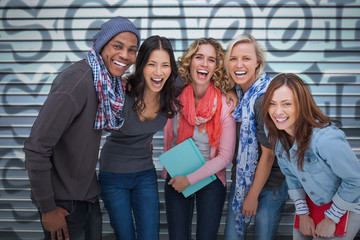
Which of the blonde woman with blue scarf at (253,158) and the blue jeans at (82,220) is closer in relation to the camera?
the blue jeans at (82,220)

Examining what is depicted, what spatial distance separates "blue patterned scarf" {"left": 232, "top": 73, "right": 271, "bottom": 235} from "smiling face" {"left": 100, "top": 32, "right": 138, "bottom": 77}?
915 millimetres

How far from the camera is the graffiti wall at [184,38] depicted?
3145mm

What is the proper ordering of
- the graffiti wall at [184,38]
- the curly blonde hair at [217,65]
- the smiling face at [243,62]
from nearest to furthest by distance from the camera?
the smiling face at [243,62]
the curly blonde hair at [217,65]
the graffiti wall at [184,38]

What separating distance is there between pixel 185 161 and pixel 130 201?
0.54 m

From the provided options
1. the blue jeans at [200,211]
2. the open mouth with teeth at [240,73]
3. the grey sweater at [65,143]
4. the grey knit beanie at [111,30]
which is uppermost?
the grey knit beanie at [111,30]

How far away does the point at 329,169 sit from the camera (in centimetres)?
174

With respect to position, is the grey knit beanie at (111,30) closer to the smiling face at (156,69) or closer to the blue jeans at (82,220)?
the smiling face at (156,69)

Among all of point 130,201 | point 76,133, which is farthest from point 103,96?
point 130,201

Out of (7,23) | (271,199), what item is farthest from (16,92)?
(271,199)

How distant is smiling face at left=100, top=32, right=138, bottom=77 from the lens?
1934mm

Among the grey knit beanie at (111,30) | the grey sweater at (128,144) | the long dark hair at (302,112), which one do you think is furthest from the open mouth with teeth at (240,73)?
the grey knit beanie at (111,30)

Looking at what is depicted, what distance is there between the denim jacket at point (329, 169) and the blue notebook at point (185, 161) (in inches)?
24.4

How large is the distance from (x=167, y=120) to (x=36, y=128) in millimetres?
1097

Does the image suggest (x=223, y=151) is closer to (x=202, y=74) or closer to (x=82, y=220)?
(x=202, y=74)
